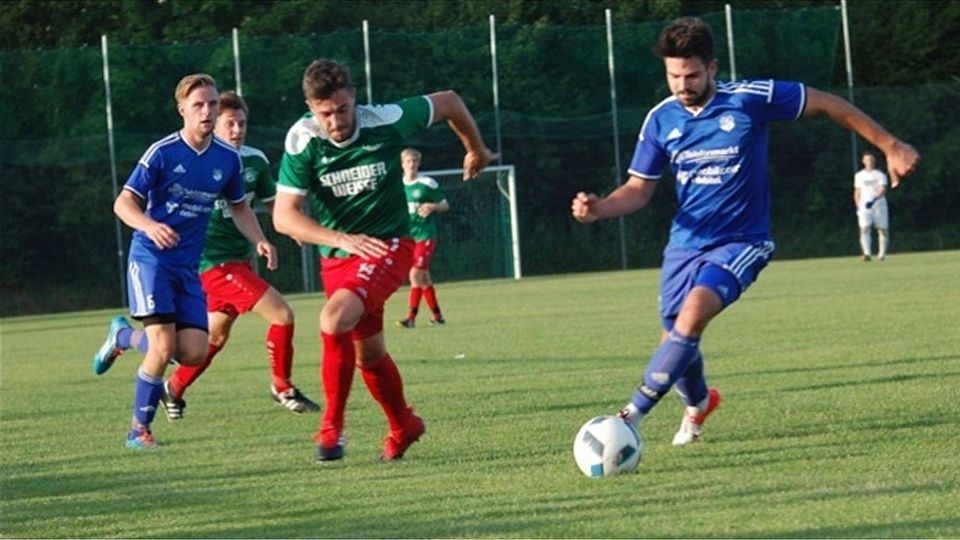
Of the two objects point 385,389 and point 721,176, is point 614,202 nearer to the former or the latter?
point 721,176

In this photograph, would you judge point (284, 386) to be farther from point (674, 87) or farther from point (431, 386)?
point (674, 87)

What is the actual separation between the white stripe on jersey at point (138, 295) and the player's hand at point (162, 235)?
2.28ft

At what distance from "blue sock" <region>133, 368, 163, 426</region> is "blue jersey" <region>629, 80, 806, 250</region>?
2.97 m

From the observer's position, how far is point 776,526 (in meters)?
5.69

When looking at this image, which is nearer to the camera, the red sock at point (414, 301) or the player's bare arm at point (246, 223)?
the player's bare arm at point (246, 223)

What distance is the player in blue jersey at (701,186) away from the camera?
757cm

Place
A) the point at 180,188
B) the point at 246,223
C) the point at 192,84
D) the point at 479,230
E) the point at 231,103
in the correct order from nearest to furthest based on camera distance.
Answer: the point at 192,84 → the point at 180,188 → the point at 246,223 → the point at 231,103 → the point at 479,230

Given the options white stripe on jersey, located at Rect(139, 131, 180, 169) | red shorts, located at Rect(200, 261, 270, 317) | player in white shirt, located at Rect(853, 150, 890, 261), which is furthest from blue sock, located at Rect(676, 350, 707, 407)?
player in white shirt, located at Rect(853, 150, 890, 261)

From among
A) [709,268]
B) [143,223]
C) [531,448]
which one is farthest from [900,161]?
[143,223]

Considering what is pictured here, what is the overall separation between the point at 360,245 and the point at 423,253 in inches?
507

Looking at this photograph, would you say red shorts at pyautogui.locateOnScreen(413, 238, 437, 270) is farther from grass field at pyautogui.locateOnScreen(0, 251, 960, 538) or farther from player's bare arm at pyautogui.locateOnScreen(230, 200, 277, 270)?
player's bare arm at pyautogui.locateOnScreen(230, 200, 277, 270)

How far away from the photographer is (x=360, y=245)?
763cm

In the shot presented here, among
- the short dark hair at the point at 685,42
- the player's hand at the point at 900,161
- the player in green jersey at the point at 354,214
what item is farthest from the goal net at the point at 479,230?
the player's hand at the point at 900,161

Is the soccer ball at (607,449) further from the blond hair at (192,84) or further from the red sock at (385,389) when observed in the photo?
the blond hair at (192,84)
